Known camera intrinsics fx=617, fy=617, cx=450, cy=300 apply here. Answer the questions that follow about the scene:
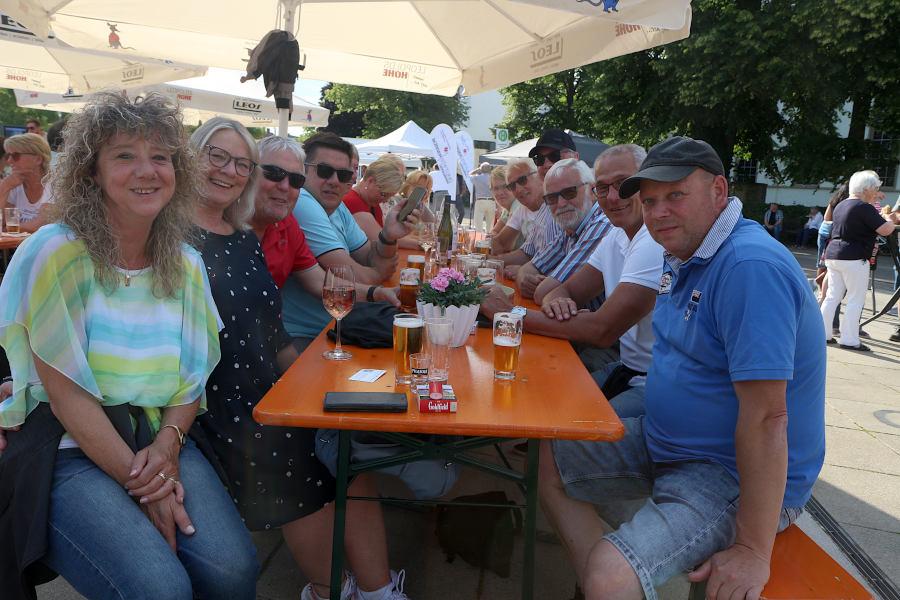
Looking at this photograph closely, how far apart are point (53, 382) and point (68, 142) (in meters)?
0.71

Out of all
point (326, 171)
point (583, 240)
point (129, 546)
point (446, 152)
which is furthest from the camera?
point (446, 152)

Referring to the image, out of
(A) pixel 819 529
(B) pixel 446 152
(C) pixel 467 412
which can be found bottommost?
(A) pixel 819 529

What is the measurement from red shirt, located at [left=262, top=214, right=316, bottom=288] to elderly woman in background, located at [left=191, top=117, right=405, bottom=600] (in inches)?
16.0

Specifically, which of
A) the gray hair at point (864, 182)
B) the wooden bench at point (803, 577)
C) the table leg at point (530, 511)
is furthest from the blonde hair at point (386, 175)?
the gray hair at point (864, 182)

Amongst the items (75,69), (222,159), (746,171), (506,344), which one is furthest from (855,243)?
(746,171)

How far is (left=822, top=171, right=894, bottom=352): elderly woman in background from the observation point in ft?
23.2

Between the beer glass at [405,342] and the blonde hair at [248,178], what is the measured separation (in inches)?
37.5

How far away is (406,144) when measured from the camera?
17406mm

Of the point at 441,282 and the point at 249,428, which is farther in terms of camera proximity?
the point at 441,282

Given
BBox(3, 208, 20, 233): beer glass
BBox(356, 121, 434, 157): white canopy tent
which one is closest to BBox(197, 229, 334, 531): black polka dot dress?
BBox(3, 208, 20, 233): beer glass

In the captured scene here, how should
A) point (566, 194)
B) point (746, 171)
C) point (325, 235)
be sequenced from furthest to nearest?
point (746, 171) < point (566, 194) < point (325, 235)

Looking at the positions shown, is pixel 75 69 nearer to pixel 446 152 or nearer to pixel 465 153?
pixel 446 152

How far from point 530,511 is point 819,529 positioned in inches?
81.3

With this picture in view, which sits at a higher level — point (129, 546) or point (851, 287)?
point (851, 287)
